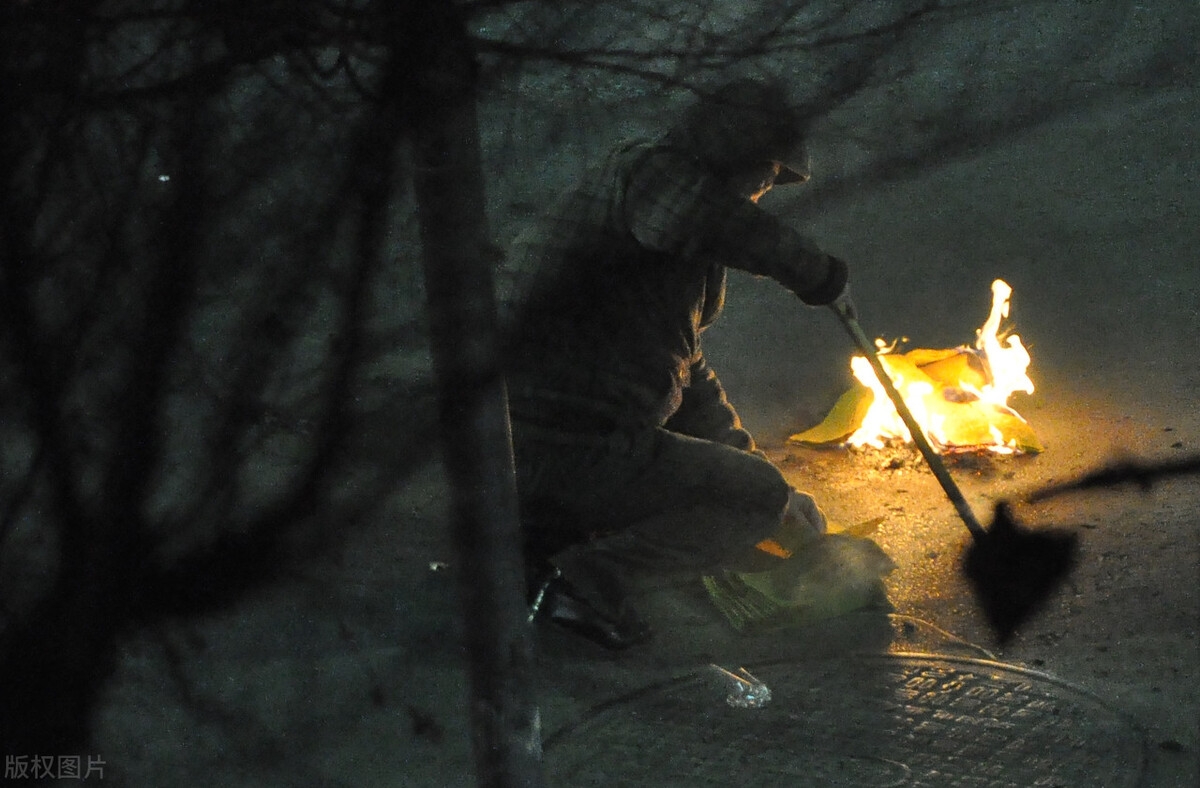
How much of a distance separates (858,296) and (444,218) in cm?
416

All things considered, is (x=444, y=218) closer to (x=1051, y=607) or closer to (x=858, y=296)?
(x=1051, y=607)

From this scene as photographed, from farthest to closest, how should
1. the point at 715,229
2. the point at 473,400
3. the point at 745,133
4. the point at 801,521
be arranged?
the point at 801,521 → the point at 715,229 → the point at 745,133 → the point at 473,400

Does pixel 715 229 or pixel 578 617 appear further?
pixel 578 617

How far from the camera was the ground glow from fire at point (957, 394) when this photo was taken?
4.87 meters

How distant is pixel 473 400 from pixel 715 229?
1.16m

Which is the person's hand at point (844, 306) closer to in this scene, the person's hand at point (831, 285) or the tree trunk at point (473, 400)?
the person's hand at point (831, 285)

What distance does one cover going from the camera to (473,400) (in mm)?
2340

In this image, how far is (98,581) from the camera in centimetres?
217

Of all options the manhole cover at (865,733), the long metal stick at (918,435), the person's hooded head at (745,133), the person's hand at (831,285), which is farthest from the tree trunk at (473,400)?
the long metal stick at (918,435)

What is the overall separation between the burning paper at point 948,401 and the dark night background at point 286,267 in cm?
160

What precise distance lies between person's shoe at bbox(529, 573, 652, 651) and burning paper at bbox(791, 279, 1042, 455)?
161 centimetres

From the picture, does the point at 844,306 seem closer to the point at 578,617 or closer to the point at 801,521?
the point at 801,521

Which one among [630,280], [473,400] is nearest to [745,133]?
[473,400]

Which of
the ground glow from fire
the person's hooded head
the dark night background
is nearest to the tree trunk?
the dark night background
